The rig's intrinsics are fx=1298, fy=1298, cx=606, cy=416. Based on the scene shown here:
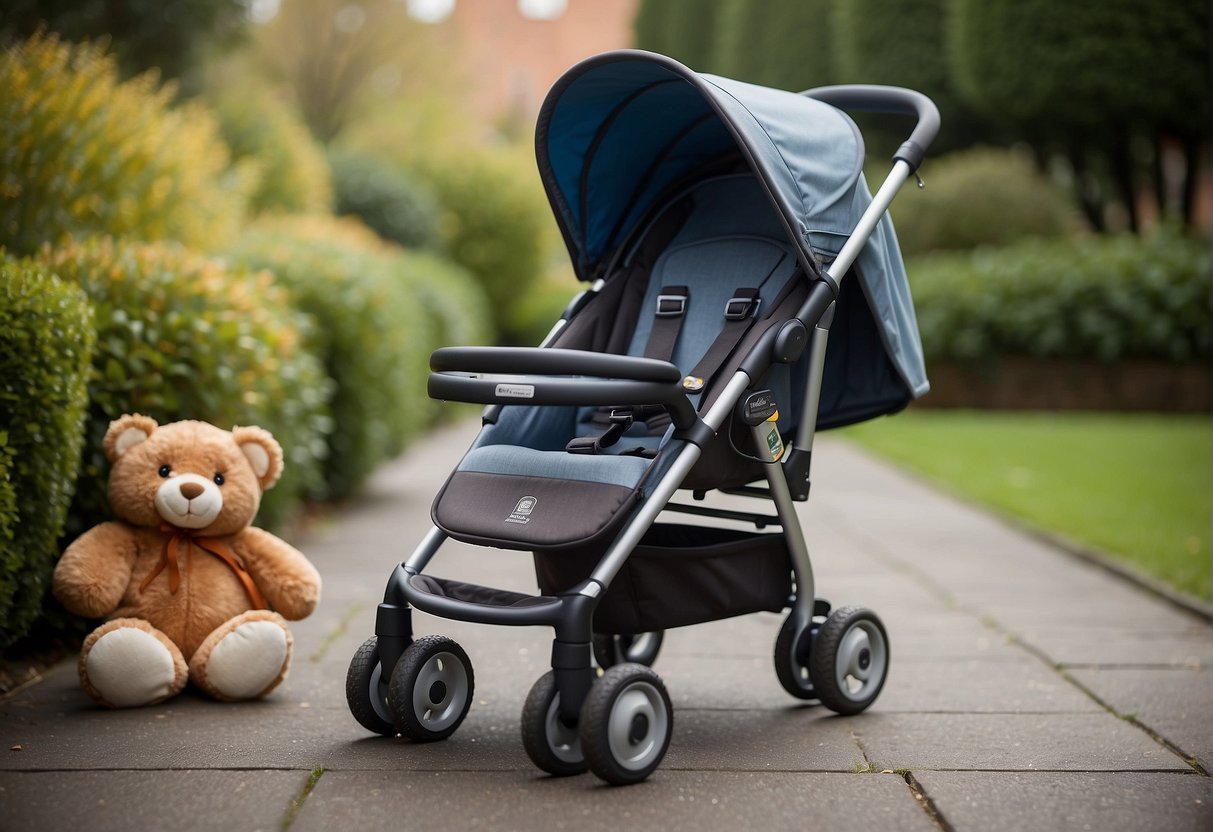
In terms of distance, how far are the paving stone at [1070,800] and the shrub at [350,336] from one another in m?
4.82

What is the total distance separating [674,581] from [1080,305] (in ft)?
37.1

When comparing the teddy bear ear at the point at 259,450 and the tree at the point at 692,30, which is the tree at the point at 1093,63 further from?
the teddy bear ear at the point at 259,450

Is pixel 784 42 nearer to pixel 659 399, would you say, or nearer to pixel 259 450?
pixel 259 450

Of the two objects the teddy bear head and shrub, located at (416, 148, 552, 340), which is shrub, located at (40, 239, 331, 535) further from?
shrub, located at (416, 148, 552, 340)

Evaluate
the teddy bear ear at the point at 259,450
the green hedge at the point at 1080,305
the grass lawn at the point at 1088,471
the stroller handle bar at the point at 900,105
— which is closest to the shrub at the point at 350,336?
the teddy bear ear at the point at 259,450

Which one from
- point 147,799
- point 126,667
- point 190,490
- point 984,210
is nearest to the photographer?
point 147,799

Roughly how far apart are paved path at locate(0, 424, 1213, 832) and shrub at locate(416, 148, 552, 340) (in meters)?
16.2

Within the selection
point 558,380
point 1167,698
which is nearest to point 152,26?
point 558,380

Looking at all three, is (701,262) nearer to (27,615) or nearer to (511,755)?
(511,755)

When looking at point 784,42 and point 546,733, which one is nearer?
point 546,733

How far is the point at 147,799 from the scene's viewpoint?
298 cm

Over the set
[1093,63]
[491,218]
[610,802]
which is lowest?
[610,802]

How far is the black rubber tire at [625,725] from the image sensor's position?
119 inches

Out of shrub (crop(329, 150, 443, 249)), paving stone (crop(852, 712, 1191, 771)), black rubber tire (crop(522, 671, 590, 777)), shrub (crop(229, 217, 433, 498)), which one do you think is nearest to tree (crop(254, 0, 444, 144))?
shrub (crop(329, 150, 443, 249))
